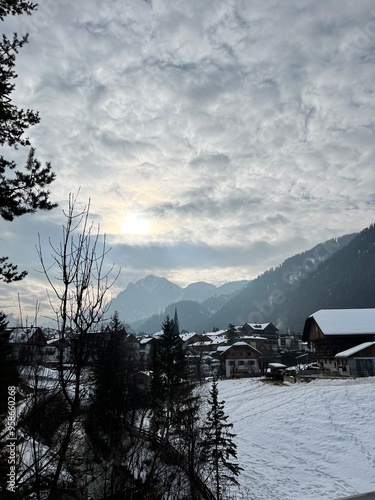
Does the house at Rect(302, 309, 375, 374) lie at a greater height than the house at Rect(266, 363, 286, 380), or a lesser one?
greater

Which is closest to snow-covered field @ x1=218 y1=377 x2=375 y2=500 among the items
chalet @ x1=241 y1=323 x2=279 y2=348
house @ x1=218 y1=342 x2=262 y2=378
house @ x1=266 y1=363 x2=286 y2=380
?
house @ x1=266 y1=363 x2=286 y2=380

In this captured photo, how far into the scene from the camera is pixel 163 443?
185 inches

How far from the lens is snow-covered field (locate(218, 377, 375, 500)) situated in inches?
717

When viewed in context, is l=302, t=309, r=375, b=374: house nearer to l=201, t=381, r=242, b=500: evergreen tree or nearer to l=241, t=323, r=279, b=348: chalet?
l=201, t=381, r=242, b=500: evergreen tree

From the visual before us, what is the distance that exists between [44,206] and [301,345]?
124082 millimetres

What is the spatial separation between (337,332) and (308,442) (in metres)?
26.4

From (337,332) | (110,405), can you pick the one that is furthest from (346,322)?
(110,405)

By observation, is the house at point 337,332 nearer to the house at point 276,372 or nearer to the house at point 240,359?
the house at point 276,372

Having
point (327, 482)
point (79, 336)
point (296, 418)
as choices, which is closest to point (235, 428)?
point (296, 418)

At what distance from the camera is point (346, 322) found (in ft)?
160

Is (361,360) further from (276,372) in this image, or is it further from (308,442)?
(308,442)

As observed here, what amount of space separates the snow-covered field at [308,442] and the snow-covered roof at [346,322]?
12.6 m

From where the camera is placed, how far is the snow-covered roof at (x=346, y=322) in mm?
46469

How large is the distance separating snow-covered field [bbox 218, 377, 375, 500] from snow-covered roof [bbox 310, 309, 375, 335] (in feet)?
41.3
